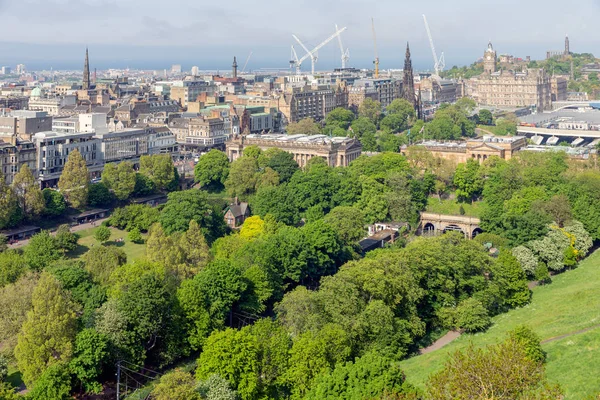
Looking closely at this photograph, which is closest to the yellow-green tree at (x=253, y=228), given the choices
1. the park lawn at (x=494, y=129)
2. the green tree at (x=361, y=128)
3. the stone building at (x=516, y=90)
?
the green tree at (x=361, y=128)

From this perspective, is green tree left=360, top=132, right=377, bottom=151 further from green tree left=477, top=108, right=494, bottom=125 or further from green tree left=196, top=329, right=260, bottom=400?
green tree left=196, top=329, right=260, bottom=400

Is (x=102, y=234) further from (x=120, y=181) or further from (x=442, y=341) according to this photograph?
(x=442, y=341)

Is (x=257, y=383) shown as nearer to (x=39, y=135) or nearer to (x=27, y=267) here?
(x=27, y=267)

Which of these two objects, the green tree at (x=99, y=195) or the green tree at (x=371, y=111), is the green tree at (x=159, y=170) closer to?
the green tree at (x=99, y=195)

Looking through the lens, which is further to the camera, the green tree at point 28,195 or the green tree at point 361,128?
the green tree at point 361,128

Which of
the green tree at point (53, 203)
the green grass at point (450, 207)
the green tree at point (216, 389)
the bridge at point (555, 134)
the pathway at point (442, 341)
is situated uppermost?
the bridge at point (555, 134)

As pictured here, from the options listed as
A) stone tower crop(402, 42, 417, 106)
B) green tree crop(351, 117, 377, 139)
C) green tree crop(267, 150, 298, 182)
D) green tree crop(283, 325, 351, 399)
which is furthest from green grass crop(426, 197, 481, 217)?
stone tower crop(402, 42, 417, 106)

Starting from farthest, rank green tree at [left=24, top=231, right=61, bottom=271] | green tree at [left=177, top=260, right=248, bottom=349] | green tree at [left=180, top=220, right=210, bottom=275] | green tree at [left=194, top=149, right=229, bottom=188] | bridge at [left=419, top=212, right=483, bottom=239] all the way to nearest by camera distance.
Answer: green tree at [left=194, top=149, right=229, bottom=188], bridge at [left=419, top=212, right=483, bottom=239], green tree at [left=24, top=231, right=61, bottom=271], green tree at [left=180, top=220, right=210, bottom=275], green tree at [left=177, top=260, right=248, bottom=349]
